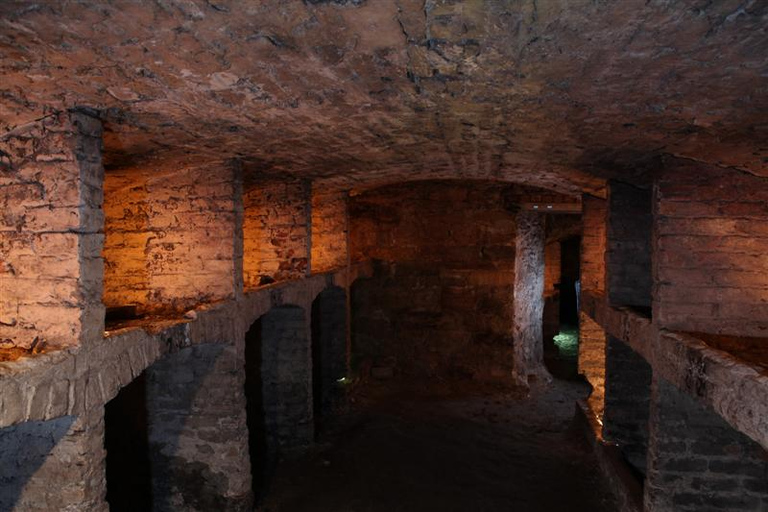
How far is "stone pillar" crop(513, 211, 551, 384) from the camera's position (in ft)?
30.7

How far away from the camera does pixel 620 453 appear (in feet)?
19.2

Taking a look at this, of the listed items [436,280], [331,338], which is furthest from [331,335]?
[436,280]

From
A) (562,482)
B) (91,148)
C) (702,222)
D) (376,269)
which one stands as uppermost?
(91,148)

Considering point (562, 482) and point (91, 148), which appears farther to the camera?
point (562, 482)

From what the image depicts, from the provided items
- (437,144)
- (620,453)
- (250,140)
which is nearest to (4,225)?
(250,140)

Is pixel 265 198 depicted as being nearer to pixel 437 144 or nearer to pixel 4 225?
pixel 437 144

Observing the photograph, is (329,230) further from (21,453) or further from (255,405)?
(21,453)

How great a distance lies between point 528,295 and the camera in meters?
10.0

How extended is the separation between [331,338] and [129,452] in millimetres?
3825

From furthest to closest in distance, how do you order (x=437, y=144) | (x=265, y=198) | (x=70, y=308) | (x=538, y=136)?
(x=265, y=198), (x=437, y=144), (x=538, y=136), (x=70, y=308)

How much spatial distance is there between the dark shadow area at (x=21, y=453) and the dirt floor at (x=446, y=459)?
2767 millimetres

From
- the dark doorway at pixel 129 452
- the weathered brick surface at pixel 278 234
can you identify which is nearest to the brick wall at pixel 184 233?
the dark doorway at pixel 129 452

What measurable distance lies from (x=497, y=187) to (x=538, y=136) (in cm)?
528

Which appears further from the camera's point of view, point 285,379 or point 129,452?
point 285,379
